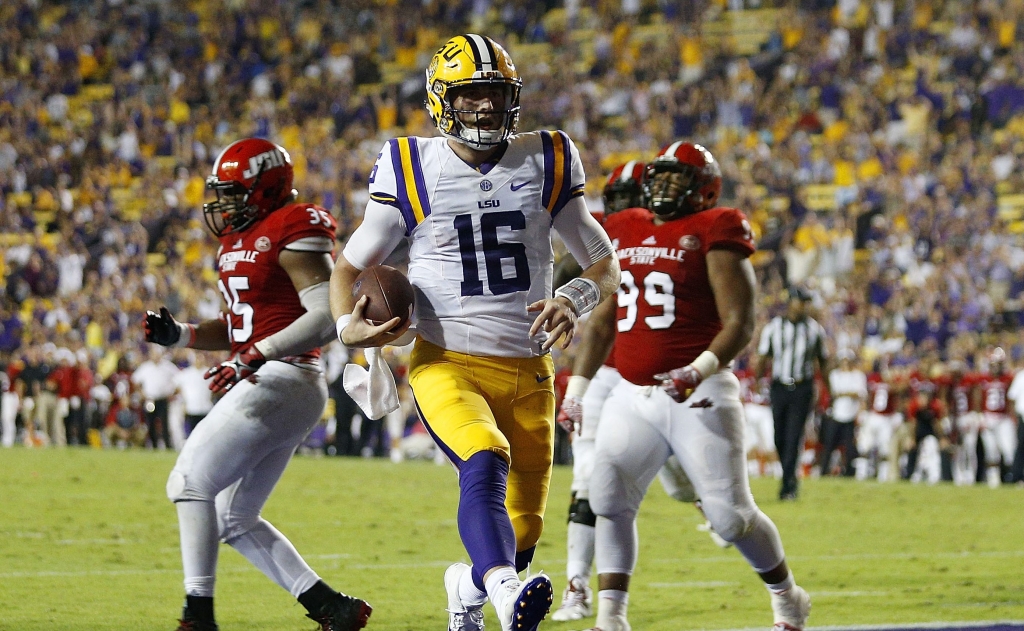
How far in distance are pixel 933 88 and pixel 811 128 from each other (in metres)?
1.82

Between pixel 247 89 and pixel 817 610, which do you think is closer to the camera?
pixel 817 610

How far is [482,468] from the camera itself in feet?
12.3

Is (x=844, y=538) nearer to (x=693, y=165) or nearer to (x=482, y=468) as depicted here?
(x=693, y=165)

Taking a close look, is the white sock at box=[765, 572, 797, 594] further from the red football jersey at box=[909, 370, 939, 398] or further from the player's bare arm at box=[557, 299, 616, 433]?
the red football jersey at box=[909, 370, 939, 398]

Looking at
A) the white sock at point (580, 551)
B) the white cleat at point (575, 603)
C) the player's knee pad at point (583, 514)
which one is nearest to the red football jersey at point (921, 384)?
the player's knee pad at point (583, 514)

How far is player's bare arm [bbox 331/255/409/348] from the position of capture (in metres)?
3.84

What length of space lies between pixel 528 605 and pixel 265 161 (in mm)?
2319

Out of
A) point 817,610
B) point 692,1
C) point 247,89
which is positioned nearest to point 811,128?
point 692,1

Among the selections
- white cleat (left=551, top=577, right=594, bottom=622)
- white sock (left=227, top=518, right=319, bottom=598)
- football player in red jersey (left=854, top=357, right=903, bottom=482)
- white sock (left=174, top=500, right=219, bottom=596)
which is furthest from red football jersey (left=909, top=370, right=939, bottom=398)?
white sock (left=174, top=500, right=219, bottom=596)

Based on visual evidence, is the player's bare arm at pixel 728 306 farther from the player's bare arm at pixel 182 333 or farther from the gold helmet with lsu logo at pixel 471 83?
the player's bare arm at pixel 182 333

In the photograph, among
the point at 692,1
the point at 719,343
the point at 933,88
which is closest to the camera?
the point at 719,343

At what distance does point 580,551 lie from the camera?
5.98 meters

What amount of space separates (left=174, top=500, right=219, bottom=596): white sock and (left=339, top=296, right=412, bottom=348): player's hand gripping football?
109 cm

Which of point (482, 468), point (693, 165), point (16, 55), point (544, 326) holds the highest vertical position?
point (16, 55)
